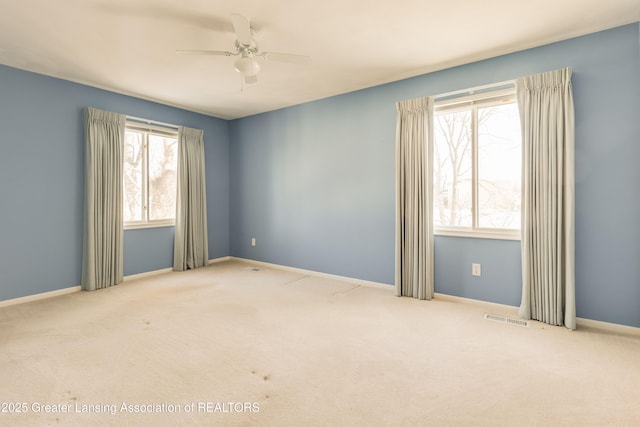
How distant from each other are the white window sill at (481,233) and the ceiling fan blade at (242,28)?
8.94 feet

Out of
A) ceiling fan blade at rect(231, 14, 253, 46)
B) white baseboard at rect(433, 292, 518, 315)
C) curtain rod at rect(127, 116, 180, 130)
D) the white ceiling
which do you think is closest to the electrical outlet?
white baseboard at rect(433, 292, 518, 315)

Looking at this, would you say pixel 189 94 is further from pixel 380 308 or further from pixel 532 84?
pixel 532 84

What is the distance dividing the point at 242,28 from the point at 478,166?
266 centimetres

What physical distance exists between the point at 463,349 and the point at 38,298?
445 centimetres

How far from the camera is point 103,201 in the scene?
13.2 ft

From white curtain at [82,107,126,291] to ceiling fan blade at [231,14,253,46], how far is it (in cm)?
262

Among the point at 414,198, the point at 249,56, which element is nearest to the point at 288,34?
the point at 249,56

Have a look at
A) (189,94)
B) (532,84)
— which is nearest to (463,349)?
(532,84)

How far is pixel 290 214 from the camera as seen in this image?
16.6 ft

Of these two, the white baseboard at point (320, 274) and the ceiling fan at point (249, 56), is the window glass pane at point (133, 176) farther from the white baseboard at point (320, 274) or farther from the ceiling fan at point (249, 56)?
the ceiling fan at point (249, 56)

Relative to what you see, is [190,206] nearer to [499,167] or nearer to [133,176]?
[133,176]

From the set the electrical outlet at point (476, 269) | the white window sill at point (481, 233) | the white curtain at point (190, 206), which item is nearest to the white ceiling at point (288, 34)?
the white curtain at point (190, 206)

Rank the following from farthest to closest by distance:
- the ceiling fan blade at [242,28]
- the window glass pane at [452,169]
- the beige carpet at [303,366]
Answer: the window glass pane at [452,169], the ceiling fan blade at [242,28], the beige carpet at [303,366]

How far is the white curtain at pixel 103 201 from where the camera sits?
12.8ft
